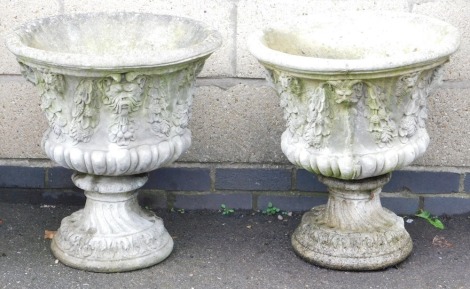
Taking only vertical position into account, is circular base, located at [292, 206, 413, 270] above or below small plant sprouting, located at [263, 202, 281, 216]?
above

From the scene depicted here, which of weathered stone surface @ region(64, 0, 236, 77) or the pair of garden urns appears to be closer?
the pair of garden urns

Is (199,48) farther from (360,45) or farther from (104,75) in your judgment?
(360,45)

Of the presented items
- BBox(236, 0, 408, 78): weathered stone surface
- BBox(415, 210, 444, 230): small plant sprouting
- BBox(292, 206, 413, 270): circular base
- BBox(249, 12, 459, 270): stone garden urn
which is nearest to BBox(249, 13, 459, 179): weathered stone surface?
BBox(249, 12, 459, 270): stone garden urn

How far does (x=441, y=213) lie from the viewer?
4.83m

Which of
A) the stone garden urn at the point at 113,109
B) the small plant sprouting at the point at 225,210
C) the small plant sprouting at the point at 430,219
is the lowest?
the small plant sprouting at the point at 225,210

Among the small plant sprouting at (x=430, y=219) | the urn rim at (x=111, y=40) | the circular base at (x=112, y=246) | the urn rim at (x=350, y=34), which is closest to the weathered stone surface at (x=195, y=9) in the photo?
the urn rim at (x=111, y=40)

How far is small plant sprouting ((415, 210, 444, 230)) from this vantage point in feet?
15.4

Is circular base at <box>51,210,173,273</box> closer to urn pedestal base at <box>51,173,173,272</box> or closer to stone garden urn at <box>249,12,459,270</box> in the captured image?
urn pedestal base at <box>51,173,173,272</box>

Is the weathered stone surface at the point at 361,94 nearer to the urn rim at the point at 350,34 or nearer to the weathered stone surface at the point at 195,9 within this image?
the urn rim at the point at 350,34

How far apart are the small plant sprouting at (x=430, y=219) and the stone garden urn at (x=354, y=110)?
42 cm

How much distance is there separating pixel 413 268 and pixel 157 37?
160 cm

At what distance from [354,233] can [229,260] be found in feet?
1.96

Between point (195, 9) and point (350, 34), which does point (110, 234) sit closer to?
point (195, 9)

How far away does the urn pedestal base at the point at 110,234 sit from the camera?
418 cm
